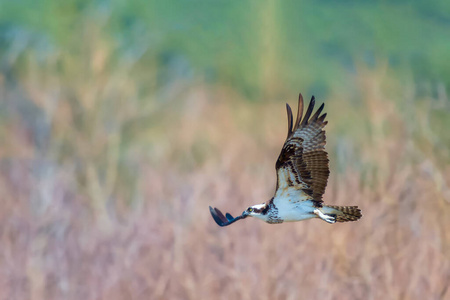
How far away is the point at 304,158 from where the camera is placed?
4.93m

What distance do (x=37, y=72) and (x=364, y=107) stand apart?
7.71 m

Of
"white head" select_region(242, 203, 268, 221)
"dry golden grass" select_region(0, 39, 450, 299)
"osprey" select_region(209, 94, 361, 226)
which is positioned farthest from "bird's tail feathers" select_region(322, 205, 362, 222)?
"dry golden grass" select_region(0, 39, 450, 299)

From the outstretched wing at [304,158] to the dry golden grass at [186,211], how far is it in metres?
5.25

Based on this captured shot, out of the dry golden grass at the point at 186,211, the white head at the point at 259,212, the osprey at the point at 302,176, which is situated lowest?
the white head at the point at 259,212

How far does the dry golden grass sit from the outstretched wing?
5.25 metres

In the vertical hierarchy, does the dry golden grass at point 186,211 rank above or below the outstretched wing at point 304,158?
above

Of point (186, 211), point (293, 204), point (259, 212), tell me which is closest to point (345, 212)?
point (293, 204)

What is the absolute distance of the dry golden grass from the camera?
1132 centimetres

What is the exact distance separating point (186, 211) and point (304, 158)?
8.38 meters

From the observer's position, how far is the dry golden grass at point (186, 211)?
11.3 meters

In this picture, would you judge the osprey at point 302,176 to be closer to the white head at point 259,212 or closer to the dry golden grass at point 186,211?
the white head at point 259,212

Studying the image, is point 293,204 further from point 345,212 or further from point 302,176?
point 345,212

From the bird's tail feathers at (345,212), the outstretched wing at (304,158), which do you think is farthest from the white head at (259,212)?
the bird's tail feathers at (345,212)

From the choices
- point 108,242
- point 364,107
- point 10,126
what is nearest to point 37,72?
point 10,126
